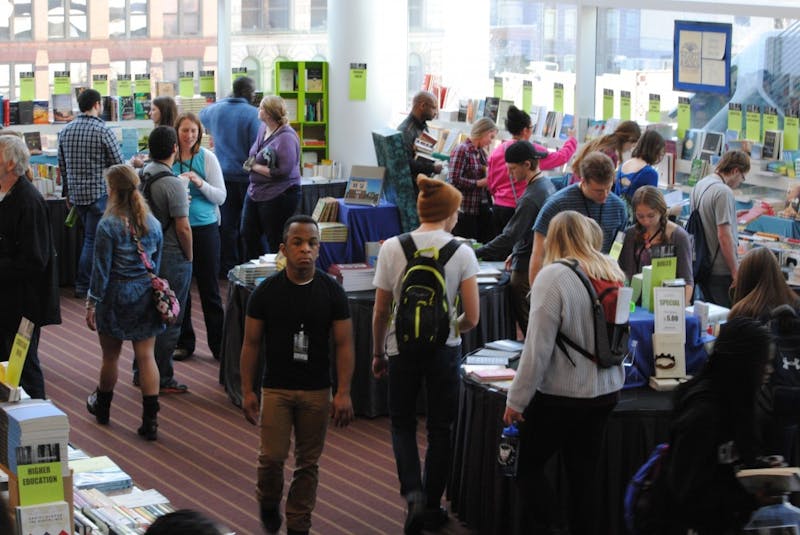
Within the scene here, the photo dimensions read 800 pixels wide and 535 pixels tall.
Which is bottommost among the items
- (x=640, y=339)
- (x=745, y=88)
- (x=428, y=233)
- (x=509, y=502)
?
(x=509, y=502)

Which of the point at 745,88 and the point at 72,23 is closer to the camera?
the point at 745,88

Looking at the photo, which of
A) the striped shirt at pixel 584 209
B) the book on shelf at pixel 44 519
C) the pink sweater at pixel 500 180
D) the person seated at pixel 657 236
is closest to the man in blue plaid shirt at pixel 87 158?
the pink sweater at pixel 500 180

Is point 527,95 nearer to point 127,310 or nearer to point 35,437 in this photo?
point 127,310

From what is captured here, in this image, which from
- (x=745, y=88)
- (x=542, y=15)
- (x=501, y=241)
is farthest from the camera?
(x=542, y=15)

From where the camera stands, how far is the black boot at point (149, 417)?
21.7ft

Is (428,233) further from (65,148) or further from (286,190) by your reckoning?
(65,148)

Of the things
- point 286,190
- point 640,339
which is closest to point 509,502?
point 640,339

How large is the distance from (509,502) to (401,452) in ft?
1.64

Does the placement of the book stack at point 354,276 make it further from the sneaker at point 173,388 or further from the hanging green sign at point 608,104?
the hanging green sign at point 608,104

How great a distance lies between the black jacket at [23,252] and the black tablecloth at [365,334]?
142cm

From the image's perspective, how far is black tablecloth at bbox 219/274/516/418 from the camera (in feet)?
22.5

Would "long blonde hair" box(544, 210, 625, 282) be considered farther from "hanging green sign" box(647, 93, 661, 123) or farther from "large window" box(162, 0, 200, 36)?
"large window" box(162, 0, 200, 36)

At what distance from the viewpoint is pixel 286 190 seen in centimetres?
895

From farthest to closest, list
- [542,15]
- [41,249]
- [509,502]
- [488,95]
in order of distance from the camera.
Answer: [488,95]
[542,15]
[41,249]
[509,502]
